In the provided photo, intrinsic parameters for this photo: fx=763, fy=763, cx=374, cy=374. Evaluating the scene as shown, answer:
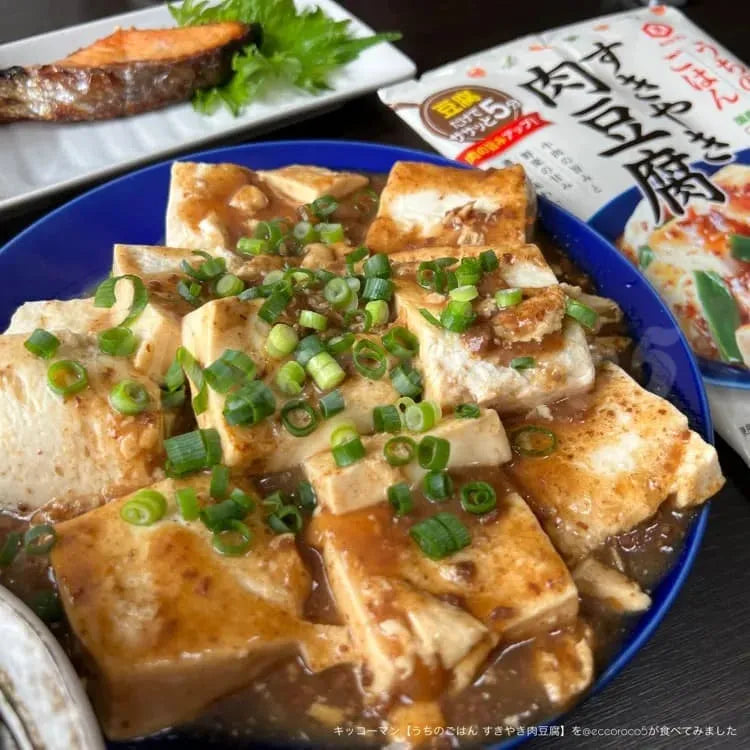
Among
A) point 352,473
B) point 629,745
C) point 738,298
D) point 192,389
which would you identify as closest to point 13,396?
point 192,389

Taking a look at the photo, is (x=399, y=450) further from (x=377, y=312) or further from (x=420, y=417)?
(x=377, y=312)

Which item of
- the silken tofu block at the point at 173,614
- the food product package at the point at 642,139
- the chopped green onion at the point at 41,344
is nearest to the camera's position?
the silken tofu block at the point at 173,614

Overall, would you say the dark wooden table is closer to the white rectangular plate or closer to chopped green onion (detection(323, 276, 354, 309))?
the white rectangular plate

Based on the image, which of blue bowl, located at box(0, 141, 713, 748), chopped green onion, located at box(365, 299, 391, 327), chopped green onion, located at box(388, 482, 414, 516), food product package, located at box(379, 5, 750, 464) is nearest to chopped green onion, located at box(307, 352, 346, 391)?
chopped green onion, located at box(365, 299, 391, 327)

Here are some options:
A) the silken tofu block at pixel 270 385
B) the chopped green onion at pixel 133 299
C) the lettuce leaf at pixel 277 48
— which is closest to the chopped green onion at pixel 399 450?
the silken tofu block at pixel 270 385

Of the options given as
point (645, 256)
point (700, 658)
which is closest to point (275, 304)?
point (700, 658)

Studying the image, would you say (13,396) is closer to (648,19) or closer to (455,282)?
(455,282)

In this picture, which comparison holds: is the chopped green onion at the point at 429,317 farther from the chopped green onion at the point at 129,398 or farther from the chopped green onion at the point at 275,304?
the chopped green onion at the point at 129,398

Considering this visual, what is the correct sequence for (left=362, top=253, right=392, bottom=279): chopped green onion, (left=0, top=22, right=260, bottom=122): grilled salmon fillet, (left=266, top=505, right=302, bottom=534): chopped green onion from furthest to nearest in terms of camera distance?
(left=0, top=22, right=260, bottom=122): grilled salmon fillet → (left=362, top=253, right=392, bottom=279): chopped green onion → (left=266, top=505, right=302, bottom=534): chopped green onion
